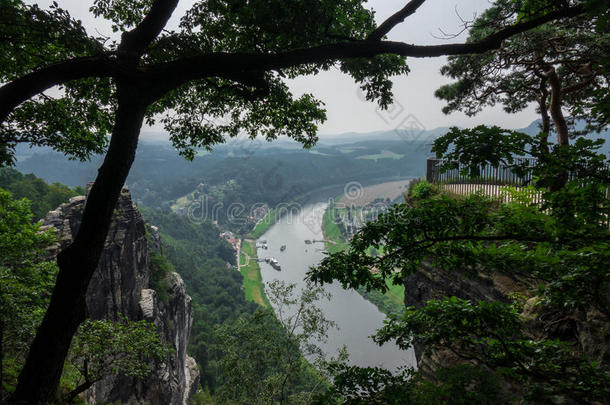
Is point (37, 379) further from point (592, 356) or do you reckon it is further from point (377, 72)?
point (592, 356)

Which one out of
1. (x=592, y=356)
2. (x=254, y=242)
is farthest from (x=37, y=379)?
(x=254, y=242)

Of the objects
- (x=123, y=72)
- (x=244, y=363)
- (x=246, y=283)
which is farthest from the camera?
(x=246, y=283)

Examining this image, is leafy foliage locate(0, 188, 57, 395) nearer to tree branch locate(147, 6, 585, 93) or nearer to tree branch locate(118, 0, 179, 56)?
tree branch locate(118, 0, 179, 56)

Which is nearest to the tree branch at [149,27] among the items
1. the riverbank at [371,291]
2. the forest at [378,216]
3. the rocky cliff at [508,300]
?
the forest at [378,216]

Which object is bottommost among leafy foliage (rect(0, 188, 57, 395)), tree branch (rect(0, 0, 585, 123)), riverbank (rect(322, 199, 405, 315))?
riverbank (rect(322, 199, 405, 315))

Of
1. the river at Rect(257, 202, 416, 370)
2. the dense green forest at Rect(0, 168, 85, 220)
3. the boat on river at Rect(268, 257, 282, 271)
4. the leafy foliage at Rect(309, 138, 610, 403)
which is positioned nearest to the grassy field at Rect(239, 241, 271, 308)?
the river at Rect(257, 202, 416, 370)

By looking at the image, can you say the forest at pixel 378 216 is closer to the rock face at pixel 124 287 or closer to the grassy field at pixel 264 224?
the rock face at pixel 124 287
